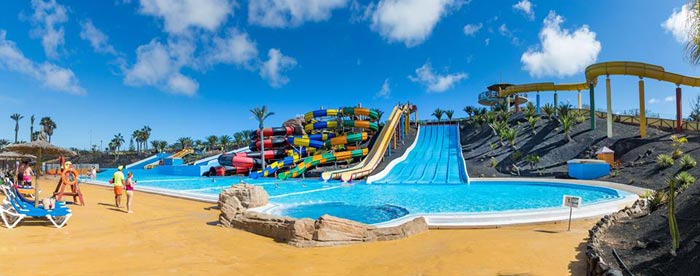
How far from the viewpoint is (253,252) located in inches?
221

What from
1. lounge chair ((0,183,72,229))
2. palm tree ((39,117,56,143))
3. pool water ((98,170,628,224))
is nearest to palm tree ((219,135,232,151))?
palm tree ((39,117,56,143))

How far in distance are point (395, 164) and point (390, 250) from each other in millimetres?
18646

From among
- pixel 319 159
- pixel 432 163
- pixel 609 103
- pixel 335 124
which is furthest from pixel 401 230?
pixel 335 124

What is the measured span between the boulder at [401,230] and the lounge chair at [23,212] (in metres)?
6.21

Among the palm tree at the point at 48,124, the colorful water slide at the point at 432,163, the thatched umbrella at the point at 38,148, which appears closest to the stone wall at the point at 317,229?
the thatched umbrella at the point at 38,148

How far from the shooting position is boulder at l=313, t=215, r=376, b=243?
19.9ft

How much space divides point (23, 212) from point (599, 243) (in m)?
10.1

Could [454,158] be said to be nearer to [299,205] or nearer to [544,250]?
[299,205]

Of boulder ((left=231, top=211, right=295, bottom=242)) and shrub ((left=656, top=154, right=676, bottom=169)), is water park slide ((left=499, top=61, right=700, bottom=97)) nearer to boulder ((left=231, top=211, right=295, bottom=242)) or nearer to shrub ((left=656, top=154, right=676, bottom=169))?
shrub ((left=656, top=154, right=676, bottom=169))

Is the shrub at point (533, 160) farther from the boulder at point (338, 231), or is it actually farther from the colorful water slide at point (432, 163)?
the boulder at point (338, 231)

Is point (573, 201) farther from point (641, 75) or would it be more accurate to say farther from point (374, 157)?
point (641, 75)

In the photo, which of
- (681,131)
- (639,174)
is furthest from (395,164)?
(681,131)

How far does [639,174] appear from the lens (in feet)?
50.8

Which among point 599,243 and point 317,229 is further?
point 317,229
